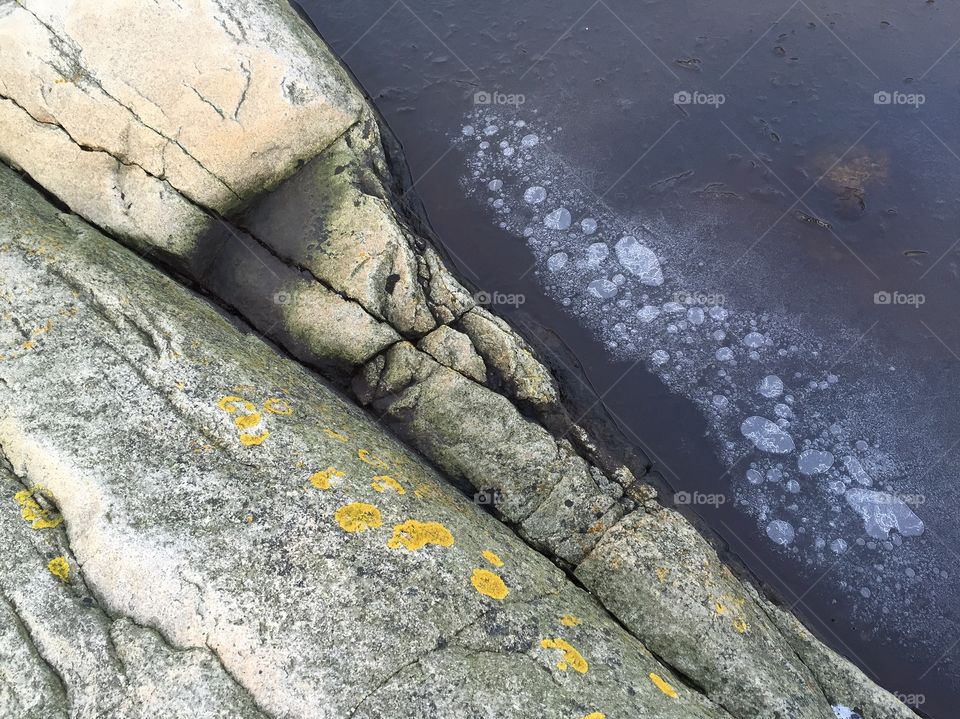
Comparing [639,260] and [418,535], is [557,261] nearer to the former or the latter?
[639,260]

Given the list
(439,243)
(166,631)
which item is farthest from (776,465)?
(166,631)

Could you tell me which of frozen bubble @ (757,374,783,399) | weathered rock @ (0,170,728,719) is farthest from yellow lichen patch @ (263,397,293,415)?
frozen bubble @ (757,374,783,399)

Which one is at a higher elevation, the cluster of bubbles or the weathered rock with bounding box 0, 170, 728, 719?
the cluster of bubbles

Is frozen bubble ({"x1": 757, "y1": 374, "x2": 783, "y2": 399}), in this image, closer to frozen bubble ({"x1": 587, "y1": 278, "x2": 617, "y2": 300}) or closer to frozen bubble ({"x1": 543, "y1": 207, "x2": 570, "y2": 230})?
frozen bubble ({"x1": 587, "y1": 278, "x2": 617, "y2": 300})

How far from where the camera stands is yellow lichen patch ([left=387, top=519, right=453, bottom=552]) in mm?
5172

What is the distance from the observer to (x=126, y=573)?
486 centimetres

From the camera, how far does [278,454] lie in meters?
5.45

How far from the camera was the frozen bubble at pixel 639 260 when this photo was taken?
27.1 ft

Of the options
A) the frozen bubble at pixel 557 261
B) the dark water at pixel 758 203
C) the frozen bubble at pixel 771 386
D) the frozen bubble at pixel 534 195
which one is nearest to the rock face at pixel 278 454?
the dark water at pixel 758 203

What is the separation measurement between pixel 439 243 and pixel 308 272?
1.69m

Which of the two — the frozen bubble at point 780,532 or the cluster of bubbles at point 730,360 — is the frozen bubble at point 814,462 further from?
the frozen bubble at point 780,532

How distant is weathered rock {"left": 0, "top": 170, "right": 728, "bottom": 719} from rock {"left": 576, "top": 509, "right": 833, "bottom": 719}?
0.47 metres

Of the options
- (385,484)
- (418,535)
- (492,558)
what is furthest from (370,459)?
(492,558)

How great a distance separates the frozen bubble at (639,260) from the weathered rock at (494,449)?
8.26 ft
